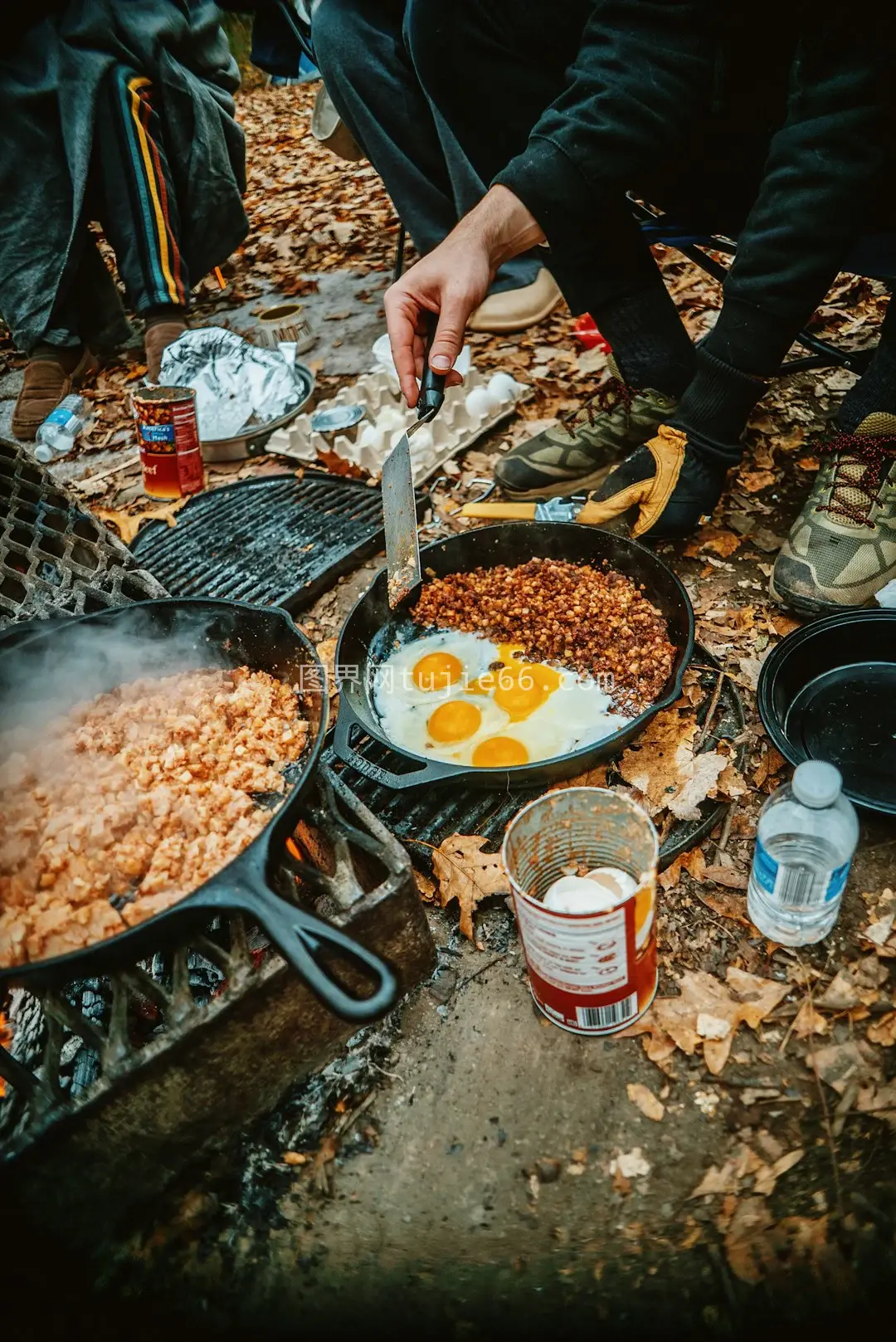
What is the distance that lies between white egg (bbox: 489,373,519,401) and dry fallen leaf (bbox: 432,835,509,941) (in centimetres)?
283

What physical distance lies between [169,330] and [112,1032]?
15.3ft

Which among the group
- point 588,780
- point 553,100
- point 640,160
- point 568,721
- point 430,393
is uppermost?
point 553,100

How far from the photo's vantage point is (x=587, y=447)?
3492 millimetres

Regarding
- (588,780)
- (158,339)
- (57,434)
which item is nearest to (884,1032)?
(588,780)

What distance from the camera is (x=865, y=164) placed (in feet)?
7.56

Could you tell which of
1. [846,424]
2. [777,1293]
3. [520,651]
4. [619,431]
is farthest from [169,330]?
[777,1293]

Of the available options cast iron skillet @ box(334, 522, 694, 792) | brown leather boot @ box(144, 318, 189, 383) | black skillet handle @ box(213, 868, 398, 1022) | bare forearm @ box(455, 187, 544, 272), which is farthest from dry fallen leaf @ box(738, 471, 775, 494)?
brown leather boot @ box(144, 318, 189, 383)

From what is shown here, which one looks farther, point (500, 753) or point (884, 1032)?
point (500, 753)

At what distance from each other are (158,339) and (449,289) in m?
3.18

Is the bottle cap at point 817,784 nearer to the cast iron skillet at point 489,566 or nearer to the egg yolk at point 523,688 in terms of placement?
the cast iron skillet at point 489,566

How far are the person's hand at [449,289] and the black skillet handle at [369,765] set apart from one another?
1085 mm

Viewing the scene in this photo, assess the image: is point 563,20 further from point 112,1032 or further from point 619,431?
point 112,1032

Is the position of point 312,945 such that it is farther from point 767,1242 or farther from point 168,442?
point 168,442

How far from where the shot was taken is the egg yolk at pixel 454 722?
2.38 meters
